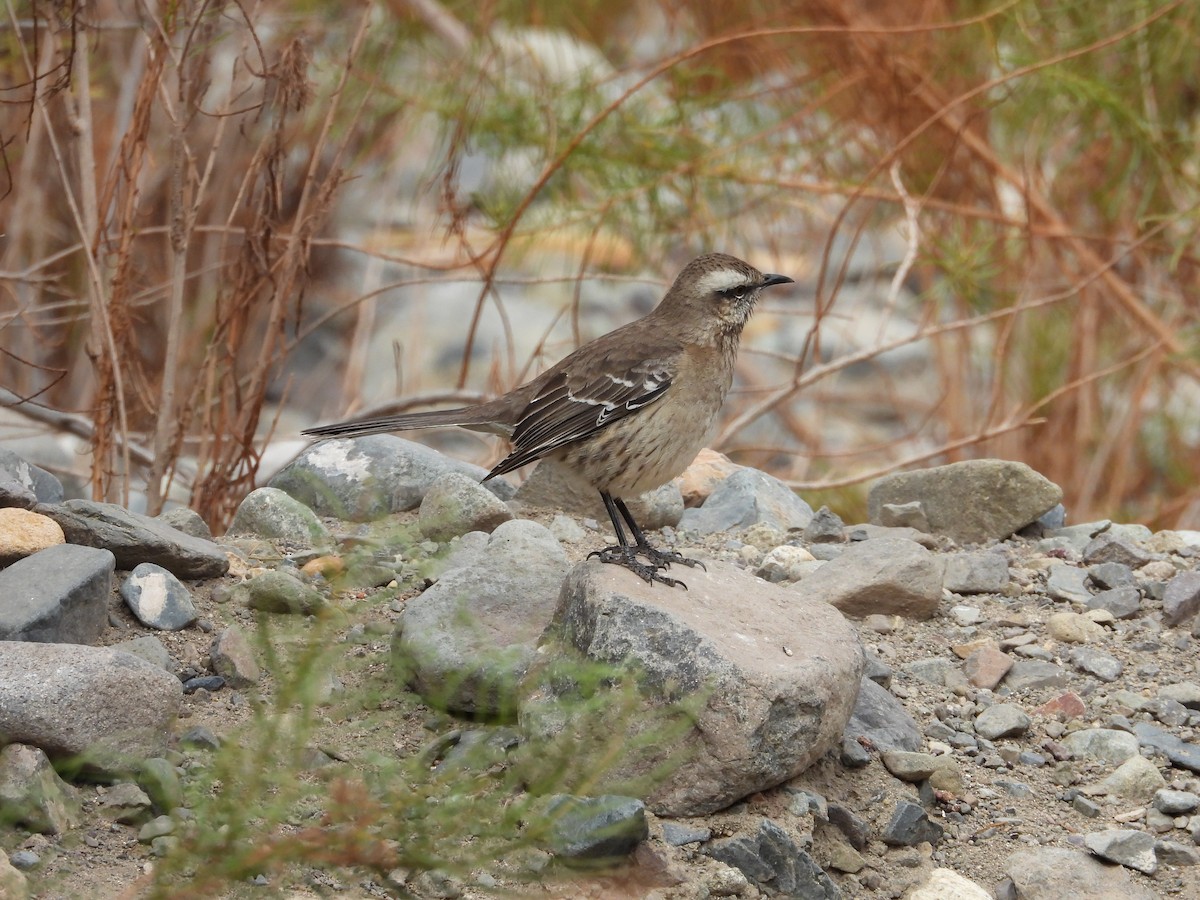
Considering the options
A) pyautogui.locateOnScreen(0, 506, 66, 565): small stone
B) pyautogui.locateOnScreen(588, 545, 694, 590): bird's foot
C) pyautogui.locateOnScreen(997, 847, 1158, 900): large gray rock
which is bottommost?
pyautogui.locateOnScreen(997, 847, 1158, 900): large gray rock

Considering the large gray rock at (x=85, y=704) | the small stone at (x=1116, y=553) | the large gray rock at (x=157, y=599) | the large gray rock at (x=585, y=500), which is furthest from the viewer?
the large gray rock at (x=585, y=500)

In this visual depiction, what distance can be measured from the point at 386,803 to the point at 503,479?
3078 mm

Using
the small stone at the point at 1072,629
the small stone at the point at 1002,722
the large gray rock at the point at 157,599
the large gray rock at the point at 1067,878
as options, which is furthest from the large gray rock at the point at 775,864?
the large gray rock at the point at 157,599

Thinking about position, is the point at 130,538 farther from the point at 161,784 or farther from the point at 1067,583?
the point at 1067,583

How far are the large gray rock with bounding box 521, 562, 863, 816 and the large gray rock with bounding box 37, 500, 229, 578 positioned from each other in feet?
4.32

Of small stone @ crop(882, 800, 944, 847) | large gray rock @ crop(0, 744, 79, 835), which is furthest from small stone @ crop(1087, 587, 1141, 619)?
large gray rock @ crop(0, 744, 79, 835)

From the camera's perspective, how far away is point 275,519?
505 cm

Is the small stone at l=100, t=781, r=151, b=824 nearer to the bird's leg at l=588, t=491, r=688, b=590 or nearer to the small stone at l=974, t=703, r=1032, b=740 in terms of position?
the bird's leg at l=588, t=491, r=688, b=590

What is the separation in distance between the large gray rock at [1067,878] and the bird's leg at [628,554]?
120 centimetres

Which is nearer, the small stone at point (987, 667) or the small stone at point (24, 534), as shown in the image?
the small stone at point (24, 534)

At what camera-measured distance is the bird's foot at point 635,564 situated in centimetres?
411

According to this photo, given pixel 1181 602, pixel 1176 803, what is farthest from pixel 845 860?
pixel 1181 602

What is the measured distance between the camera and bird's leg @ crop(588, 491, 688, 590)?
413 centimetres

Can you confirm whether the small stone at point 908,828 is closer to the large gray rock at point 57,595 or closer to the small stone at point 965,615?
the small stone at point 965,615
